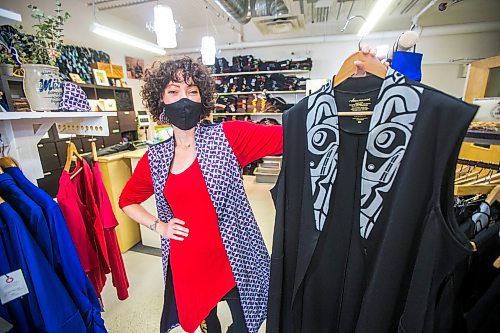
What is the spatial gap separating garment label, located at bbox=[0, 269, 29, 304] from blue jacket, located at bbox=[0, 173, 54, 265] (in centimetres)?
12

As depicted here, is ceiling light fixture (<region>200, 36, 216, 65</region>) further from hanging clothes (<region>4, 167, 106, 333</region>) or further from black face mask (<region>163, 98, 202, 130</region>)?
hanging clothes (<region>4, 167, 106, 333</region>)

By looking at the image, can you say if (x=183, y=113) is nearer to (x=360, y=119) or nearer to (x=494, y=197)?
(x=360, y=119)

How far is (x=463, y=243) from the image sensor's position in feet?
2.05

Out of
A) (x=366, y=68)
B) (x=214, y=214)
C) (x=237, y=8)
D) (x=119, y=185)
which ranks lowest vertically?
(x=119, y=185)

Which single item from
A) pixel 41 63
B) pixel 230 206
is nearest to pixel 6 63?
pixel 41 63

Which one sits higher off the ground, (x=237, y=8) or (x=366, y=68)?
(x=237, y=8)

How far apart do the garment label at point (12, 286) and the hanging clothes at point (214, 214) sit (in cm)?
53

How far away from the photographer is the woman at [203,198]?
1.08 metres

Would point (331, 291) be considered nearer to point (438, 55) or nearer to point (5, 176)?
point (5, 176)

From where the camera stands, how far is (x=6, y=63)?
114 cm

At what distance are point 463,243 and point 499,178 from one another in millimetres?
810

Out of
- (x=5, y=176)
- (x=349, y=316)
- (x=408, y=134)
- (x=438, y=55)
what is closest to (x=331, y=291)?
(x=349, y=316)

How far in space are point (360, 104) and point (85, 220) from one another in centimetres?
158

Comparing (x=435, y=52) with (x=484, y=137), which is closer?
(x=484, y=137)
